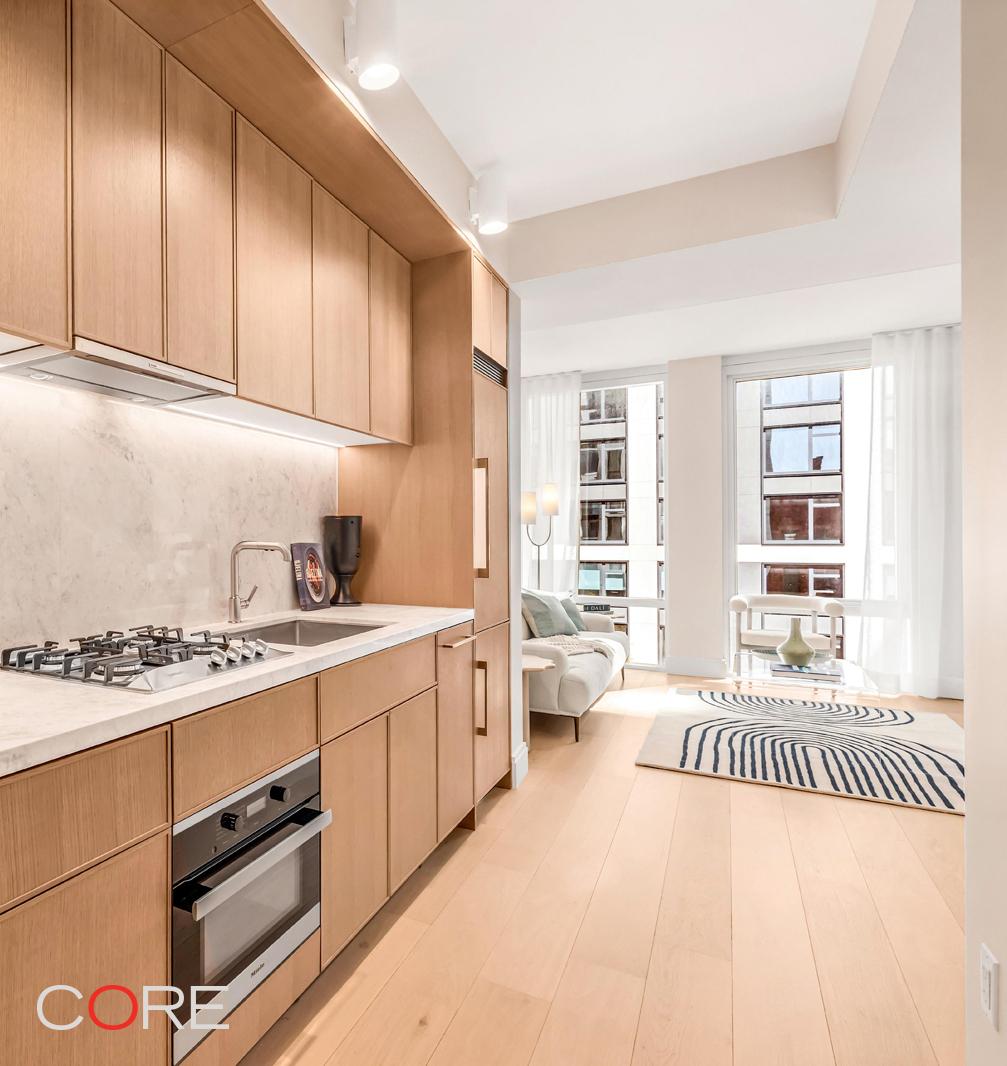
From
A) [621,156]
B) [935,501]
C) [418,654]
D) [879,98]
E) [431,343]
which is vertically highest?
[621,156]

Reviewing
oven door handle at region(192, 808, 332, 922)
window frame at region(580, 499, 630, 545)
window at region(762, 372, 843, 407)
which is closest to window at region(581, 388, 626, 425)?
window frame at region(580, 499, 630, 545)

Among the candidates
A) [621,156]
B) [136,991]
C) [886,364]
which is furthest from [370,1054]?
[886,364]

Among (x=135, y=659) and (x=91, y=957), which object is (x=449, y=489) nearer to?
(x=135, y=659)

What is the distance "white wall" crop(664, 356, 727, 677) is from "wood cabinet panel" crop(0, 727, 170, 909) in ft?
14.7

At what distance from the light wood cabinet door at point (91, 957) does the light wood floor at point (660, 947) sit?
0.51 m

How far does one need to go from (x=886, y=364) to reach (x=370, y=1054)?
4.96 metres

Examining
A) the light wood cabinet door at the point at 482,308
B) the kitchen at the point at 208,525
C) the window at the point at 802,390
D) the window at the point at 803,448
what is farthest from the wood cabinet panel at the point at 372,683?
the window at the point at 802,390

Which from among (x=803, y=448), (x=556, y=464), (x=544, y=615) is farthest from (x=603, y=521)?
(x=803, y=448)

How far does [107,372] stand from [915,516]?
15.9ft

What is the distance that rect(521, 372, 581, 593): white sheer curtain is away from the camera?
5230 millimetres

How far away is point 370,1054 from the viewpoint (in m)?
1.34

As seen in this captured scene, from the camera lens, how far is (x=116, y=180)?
126cm

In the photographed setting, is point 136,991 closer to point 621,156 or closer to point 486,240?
point 486,240

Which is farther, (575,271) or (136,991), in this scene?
(575,271)
